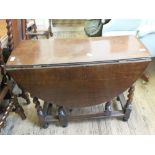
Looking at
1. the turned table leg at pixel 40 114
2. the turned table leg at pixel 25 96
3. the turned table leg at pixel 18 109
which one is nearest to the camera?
the turned table leg at pixel 40 114

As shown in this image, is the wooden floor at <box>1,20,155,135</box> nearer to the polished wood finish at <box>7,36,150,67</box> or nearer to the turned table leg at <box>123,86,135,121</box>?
the turned table leg at <box>123,86,135,121</box>

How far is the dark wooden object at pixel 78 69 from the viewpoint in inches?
57.6

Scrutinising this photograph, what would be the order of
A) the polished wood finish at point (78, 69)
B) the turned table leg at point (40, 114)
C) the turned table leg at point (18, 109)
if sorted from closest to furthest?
1. the polished wood finish at point (78, 69)
2. the turned table leg at point (40, 114)
3. the turned table leg at point (18, 109)

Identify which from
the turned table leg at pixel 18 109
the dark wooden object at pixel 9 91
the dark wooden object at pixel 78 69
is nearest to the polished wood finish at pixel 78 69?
the dark wooden object at pixel 78 69

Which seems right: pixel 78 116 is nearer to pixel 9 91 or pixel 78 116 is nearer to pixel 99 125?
pixel 99 125

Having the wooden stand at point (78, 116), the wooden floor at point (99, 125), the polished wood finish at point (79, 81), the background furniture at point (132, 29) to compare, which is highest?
the background furniture at point (132, 29)

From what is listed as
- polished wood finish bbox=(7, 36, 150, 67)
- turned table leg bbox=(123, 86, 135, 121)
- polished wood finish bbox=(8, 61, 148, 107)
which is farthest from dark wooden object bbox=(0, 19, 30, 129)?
turned table leg bbox=(123, 86, 135, 121)

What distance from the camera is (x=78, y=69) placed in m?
1.46

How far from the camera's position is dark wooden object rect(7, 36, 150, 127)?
1.46 meters

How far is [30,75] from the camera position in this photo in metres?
1.50

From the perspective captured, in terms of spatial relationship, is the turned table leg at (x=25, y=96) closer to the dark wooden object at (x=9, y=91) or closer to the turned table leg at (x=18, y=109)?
the dark wooden object at (x=9, y=91)
